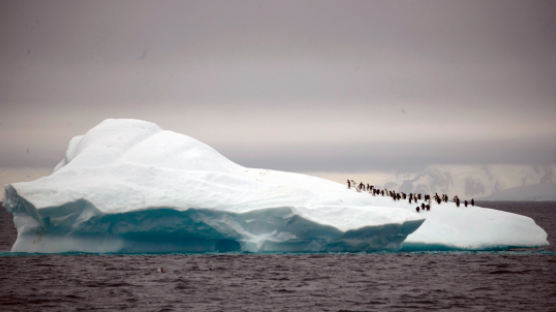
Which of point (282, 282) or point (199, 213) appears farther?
point (199, 213)

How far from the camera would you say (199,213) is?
3447 centimetres

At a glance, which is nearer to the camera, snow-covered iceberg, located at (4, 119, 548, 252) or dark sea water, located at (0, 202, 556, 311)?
dark sea water, located at (0, 202, 556, 311)

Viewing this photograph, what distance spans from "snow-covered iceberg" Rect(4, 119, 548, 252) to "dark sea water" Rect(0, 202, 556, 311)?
0.94m

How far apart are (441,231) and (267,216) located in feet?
30.8

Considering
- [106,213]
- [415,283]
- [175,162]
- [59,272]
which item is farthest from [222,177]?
[415,283]

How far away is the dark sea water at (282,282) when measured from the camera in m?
24.1

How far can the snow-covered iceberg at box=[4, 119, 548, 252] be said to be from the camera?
112ft

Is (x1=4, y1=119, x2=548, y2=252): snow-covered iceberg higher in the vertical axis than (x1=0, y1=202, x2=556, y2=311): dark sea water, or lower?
higher

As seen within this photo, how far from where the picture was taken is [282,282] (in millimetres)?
29062

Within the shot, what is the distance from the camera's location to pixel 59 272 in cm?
3234

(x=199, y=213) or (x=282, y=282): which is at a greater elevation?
(x=199, y=213)

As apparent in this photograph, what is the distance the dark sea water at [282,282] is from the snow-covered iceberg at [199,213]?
0.94 metres

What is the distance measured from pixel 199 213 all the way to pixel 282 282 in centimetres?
691

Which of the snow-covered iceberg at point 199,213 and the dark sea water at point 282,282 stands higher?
the snow-covered iceberg at point 199,213
